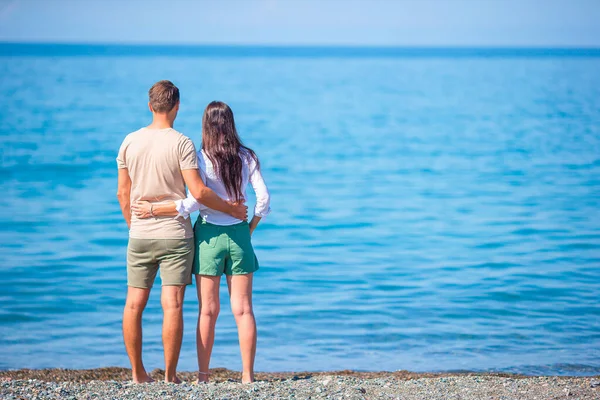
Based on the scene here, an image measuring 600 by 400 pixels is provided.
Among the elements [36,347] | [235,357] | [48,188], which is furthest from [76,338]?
[48,188]

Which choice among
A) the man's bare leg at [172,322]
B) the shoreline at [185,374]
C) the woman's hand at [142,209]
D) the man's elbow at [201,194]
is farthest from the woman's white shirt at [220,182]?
the shoreline at [185,374]

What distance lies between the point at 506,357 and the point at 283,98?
39477mm

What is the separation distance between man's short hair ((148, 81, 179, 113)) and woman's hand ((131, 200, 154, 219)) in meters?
0.59

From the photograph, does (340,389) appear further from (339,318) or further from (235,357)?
(339,318)

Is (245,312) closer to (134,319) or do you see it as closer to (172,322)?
(172,322)

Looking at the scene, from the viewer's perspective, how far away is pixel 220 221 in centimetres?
505

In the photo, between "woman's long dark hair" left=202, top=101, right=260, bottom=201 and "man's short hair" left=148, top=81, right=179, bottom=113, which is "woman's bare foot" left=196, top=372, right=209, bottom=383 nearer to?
"woman's long dark hair" left=202, top=101, right=260, bottom=201

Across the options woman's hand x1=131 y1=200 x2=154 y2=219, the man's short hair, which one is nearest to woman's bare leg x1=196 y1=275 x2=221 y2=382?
woman's hand x1=131 y1=200 x2=154 y2=219

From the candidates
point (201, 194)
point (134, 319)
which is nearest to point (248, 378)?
point (134, 319)

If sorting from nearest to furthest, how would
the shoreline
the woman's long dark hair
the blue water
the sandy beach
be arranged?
1. the sandy beach
2. the woman's long dark hair
3. the shoreline
4. the blue water

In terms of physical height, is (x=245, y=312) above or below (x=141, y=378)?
above

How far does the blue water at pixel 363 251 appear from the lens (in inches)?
319

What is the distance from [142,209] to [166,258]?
344 mm

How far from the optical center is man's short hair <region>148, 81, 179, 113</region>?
489 centimetres
